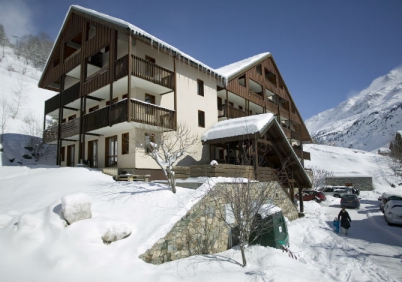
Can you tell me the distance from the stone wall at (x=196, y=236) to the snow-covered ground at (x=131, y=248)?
0.24 metres

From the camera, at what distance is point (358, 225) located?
16.2 metres

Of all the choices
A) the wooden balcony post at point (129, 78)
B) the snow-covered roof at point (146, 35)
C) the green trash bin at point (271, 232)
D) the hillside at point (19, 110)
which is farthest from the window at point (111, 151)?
the hillside at point (19, 110)

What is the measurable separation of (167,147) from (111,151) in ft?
21.2

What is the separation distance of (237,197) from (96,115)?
11756 mm

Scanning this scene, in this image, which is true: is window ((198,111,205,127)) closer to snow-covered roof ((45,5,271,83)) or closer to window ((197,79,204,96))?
window ((197,79,204,96))

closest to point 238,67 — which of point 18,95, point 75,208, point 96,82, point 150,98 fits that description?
point 150,98

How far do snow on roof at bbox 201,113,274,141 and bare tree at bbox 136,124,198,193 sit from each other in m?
1.42

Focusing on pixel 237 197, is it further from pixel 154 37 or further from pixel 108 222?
pixel 154 37

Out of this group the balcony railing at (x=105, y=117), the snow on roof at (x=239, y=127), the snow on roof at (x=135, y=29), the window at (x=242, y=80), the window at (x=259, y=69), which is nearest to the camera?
the balcony railing at (x=105, y=117)

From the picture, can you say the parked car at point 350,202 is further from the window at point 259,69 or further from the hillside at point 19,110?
the hillside at point 19,110

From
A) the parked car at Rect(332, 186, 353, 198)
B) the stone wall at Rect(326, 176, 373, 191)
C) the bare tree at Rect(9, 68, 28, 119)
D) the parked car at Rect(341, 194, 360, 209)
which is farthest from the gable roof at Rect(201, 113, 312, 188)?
the bare tree at Rect(9, 68, 28, 119)

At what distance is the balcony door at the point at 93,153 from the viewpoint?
19.2 meters

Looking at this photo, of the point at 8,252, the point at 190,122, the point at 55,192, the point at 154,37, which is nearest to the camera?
the point at 8,252

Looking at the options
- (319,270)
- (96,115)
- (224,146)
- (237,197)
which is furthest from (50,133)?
(319,270)
